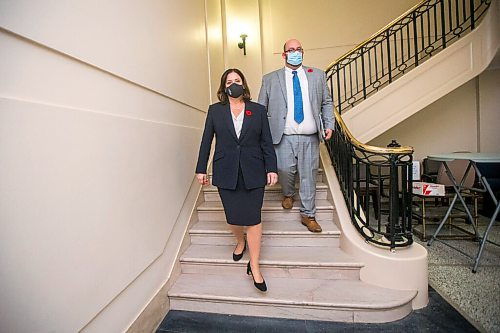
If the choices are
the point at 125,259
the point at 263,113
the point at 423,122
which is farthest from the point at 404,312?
the point at 423,122

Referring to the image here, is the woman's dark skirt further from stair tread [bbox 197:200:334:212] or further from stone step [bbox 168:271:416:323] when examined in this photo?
stair tread [bbox 197:200:334:212]

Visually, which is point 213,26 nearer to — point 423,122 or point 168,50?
point 168,50

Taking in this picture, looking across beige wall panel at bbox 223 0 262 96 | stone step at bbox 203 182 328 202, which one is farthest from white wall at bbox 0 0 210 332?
beige wall panel at bbox 223 0 262 96

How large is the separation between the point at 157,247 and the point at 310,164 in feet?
4.43

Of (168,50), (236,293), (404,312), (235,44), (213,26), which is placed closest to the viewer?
(404,312)

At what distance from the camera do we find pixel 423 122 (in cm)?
488

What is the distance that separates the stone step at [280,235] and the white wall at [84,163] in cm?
38

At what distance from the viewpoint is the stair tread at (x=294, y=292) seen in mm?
1755

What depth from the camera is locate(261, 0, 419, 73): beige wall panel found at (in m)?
4.82

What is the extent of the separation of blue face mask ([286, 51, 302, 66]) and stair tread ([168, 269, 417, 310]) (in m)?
1.70

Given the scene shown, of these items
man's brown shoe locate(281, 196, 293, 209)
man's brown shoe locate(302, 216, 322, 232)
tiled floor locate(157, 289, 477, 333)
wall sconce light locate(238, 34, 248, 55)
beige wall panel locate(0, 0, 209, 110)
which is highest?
wall sconce light locate(238, 34, 248, 55)

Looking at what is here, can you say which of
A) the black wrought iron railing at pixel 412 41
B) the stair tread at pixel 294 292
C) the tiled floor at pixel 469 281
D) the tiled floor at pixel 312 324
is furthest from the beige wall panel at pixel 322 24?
the tiled floor at pixel 312 324

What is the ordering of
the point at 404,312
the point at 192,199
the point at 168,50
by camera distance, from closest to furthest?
the point at 404,312
the point at 168,50
the point at 192,199

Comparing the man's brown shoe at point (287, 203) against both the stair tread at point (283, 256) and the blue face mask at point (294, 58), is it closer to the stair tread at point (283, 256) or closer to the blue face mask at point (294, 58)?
the stair tread at point (283, 256)
